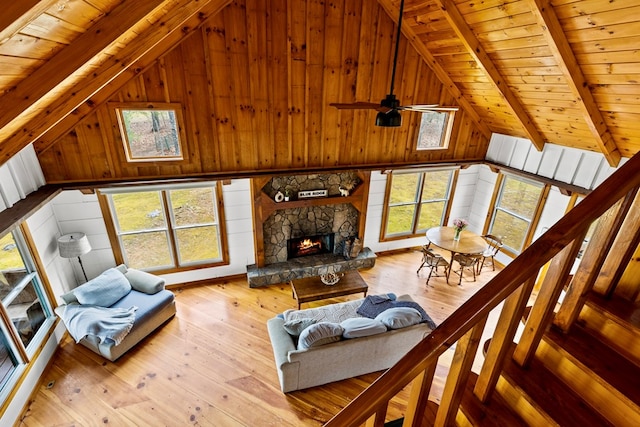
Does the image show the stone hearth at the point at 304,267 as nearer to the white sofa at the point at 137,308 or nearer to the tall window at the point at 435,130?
the white sofa at the point at 137,308

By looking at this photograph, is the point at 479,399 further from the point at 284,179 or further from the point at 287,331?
the point at 284,179

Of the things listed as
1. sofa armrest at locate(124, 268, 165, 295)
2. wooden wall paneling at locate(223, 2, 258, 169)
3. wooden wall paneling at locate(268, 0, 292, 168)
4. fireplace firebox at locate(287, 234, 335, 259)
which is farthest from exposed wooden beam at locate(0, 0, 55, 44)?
fireplace firebox at locate(287, 234, 335, 259)

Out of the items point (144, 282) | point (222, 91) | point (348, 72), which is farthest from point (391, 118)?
point (144, 282)

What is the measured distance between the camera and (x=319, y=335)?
11.4ft

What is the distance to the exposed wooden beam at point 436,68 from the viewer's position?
4642 millimetres

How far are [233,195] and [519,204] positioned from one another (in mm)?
5720

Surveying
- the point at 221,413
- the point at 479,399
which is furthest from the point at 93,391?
the point at 479,399

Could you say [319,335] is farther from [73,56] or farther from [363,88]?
[363,88]

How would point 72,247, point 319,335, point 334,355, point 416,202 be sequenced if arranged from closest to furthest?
point 319,335 → point 334,355 → point 72,247 → point 416,202

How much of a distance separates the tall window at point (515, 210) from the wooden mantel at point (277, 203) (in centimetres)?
300

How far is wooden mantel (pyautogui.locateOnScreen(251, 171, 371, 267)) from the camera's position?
532 centimetres

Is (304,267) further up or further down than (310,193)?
further down

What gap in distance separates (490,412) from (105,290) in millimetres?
4961

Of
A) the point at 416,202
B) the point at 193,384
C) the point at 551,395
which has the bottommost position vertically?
the point at 193,384
